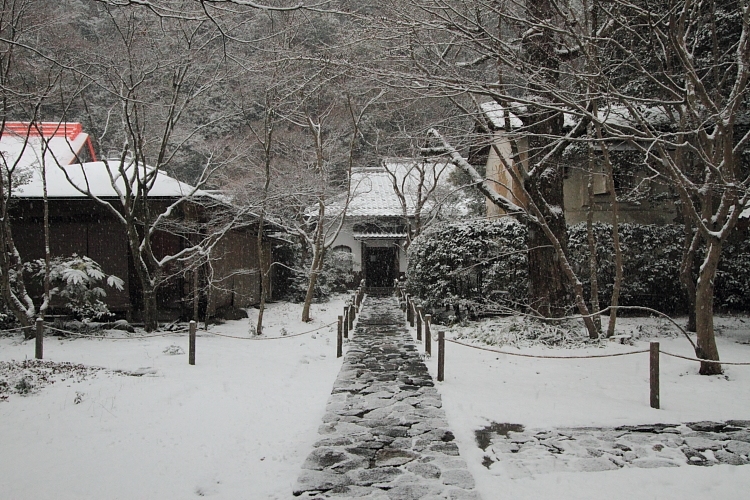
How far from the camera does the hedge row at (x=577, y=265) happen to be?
1305 centimetres

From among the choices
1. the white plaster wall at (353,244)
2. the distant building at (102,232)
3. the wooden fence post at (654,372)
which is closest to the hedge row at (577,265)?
the distant building at (102,232)

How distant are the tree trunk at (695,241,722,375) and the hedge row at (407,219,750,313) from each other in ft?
18.1

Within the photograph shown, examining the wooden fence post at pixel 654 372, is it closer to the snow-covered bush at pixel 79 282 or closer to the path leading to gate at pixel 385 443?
the path leading to gate at pixel 385 443

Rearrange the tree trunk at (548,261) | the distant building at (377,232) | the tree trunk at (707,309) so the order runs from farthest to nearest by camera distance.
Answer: the distant building at (377,232), the tree trunk at (548,261), the tree trunk at (707,309)

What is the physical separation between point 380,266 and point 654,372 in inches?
988

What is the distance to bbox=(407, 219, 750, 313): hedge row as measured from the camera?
13.0 m

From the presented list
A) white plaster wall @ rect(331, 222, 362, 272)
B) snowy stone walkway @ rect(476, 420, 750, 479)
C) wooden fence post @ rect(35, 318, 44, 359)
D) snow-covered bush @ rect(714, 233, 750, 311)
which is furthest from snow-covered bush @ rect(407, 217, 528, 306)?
white plaster wall @ rect(331, 222, 362, 272)

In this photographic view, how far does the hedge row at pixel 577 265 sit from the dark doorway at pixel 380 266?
655 inches

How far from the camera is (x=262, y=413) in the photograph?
623 centimetres

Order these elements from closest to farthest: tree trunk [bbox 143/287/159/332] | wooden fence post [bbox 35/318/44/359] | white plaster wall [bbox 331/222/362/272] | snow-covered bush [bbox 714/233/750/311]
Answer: wooden fence post [bbox 35/318/44/359], snow-covered bush [bbox 714/233/750/311], tree trunk [bbox 143/287/159/332], white plaster wall [bbox 331/222/362/272]

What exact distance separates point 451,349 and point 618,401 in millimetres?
4413

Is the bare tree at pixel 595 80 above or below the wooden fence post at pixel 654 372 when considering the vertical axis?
above

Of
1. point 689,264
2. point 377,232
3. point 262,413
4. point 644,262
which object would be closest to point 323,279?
point 377,232

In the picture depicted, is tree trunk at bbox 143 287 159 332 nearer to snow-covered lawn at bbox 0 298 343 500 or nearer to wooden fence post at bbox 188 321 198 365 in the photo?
snow-covered lawn at bbox 0 298 343 500
